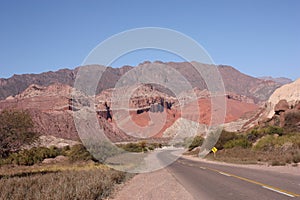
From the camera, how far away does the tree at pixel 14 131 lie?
26234mm

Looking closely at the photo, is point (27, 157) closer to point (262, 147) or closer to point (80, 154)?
point (80, 154)

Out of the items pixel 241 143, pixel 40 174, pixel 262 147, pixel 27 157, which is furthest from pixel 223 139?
pixel 40 174

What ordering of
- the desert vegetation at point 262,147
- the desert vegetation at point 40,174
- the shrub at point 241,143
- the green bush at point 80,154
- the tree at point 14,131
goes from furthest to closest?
the shrub at point 241,143 → the green bush at point 80,154 → the desert vegetation at point 262,147 → the tree at point 14,131 → the desert vegetation at point 40,174

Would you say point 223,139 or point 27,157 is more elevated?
point 223,139

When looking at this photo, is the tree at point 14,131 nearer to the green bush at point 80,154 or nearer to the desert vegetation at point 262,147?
the green bush at point 80,154

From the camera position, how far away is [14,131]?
26797 mm

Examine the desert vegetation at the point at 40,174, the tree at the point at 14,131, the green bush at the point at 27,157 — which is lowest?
the green bush at the point at 27,157

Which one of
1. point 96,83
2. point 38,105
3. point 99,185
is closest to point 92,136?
point 96,83

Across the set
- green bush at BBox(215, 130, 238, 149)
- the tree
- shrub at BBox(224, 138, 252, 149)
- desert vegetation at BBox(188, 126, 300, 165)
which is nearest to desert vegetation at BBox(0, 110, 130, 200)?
the tree

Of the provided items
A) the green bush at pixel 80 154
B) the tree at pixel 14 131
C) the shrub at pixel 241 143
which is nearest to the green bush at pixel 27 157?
the green bush at pixel 80 154

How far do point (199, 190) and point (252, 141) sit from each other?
41.8 meters

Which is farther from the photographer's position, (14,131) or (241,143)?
(241,143)

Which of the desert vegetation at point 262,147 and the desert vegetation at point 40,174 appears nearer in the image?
the desert vegetation at point 40,174

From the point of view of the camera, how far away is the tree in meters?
26.2
